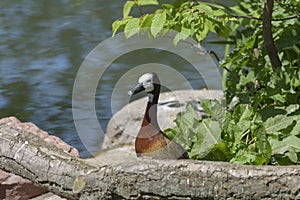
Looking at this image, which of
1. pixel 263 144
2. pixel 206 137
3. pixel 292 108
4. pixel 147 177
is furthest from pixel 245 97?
pixel 147 177

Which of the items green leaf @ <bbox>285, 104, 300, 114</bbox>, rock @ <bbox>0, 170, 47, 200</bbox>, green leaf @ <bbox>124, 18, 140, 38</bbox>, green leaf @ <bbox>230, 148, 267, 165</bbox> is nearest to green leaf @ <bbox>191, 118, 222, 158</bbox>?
green leaf @ <bbox>230, 148, 267, 165</bbox>

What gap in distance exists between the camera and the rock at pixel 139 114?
4.86 metres

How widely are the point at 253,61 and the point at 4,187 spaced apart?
1.44 m

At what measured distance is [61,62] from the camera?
6.68m

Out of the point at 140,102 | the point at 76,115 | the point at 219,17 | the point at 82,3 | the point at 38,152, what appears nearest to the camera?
the point at 38,152

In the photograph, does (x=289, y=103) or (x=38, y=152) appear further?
(x=289, y=103)

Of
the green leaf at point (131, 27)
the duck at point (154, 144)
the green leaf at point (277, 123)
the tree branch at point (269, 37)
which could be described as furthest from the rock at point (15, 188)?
the tree branch at point (269, 37)

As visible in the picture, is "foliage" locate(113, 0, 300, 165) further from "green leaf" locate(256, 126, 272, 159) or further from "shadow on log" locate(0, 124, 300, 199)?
"shadow on log" locate(0, 124, 300, 199)

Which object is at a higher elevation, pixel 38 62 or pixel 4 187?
pixel 4 187

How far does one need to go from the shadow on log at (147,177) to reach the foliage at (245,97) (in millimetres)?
700

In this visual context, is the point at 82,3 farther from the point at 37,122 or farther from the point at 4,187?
the point at 4,187

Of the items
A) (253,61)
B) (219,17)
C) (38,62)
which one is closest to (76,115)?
(38,62)

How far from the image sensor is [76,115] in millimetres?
5676

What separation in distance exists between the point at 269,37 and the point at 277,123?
1.59 ft
